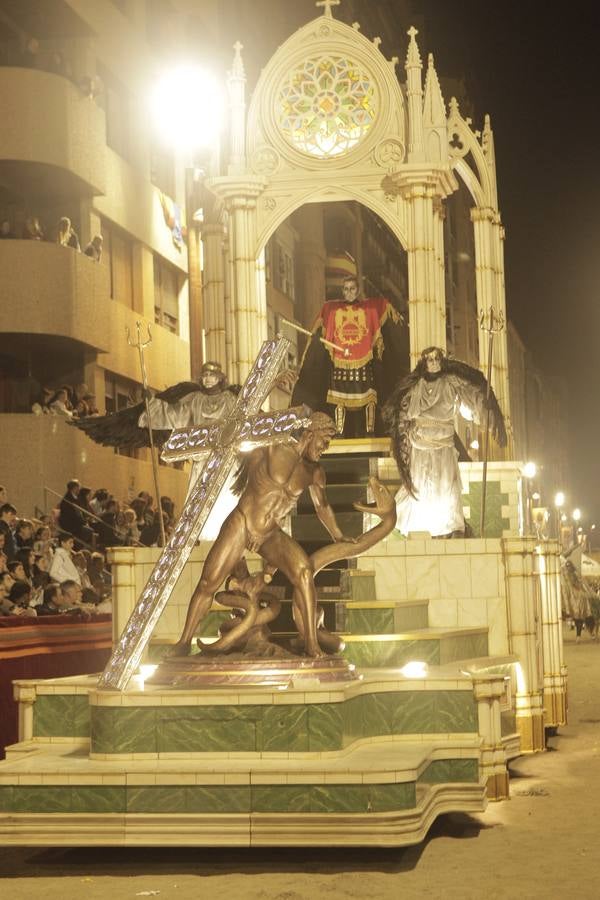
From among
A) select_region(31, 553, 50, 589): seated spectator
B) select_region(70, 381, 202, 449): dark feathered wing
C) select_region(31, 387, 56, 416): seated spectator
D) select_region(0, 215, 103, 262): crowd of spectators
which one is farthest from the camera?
select_region(0, 215, 103, 262): crowd of spectators

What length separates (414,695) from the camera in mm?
11680

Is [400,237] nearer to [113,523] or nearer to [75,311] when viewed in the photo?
[113,523]

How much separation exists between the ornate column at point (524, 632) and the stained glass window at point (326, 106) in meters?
5.84

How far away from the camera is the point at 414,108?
18375 mm

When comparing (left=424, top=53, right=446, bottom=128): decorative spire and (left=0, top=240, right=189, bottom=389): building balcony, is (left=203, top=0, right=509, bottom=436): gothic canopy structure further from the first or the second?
(left=0, top=240, right=189, bottom=389): building balcony

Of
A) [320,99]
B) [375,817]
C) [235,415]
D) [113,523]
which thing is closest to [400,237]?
[320,99]

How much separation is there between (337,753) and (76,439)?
53.1 feet

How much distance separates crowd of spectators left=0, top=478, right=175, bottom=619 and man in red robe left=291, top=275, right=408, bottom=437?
2617mm

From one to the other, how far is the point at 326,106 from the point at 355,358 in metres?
3.02

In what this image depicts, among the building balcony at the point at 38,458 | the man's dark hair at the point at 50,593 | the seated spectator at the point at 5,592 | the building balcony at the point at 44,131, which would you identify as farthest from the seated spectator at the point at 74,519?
the building balcony at the point at 44,131

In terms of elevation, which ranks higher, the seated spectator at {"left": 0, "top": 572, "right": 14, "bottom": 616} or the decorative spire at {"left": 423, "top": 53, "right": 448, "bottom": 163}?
the decorative spire at {"left": 423, "top": 53, "right": 448, "bottom": 163}

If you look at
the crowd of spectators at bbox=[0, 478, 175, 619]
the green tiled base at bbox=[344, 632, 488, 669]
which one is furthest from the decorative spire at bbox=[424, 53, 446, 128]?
the green tiled base at bbox=[344, 632, 488, 669]

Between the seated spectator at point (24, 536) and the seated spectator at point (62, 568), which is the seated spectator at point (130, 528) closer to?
the seated spectator at point (24, 536)

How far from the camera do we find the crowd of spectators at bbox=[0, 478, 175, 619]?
624 inches
